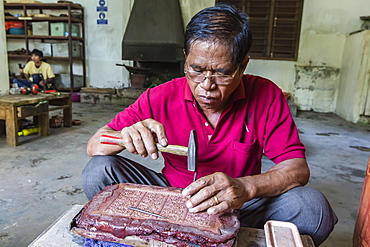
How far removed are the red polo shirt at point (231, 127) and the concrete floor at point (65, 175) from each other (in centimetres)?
96

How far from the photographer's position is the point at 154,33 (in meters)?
7.23

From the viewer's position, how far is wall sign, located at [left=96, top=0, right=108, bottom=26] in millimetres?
7945

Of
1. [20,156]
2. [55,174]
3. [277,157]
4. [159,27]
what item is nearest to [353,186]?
[277,157]

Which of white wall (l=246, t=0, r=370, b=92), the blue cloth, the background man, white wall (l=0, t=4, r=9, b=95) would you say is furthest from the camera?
white wall (l=246, t=0, r=370, b=92)

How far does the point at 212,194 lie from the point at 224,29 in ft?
2.32

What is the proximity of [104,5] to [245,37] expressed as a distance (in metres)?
7.71

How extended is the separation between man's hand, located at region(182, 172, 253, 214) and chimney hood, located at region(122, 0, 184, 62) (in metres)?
6.37

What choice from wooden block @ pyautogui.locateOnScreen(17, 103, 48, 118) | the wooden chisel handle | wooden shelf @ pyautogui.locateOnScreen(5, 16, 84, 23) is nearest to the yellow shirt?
wooden shelf @ pyautogui.locateOnScreen(5, 16, 84, 23)

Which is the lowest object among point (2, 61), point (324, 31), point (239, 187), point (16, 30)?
point (239, 187)

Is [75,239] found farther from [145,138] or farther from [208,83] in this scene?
[208,83]

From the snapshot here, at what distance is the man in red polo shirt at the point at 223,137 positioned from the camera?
3.80 feet

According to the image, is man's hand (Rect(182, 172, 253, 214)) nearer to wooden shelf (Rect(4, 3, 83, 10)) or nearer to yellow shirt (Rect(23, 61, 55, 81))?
yellow shirt (Rect(23, 61, 55, 81))

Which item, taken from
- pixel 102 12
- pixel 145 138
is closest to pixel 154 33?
pixel 102 12

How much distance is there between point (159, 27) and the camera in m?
7.24
